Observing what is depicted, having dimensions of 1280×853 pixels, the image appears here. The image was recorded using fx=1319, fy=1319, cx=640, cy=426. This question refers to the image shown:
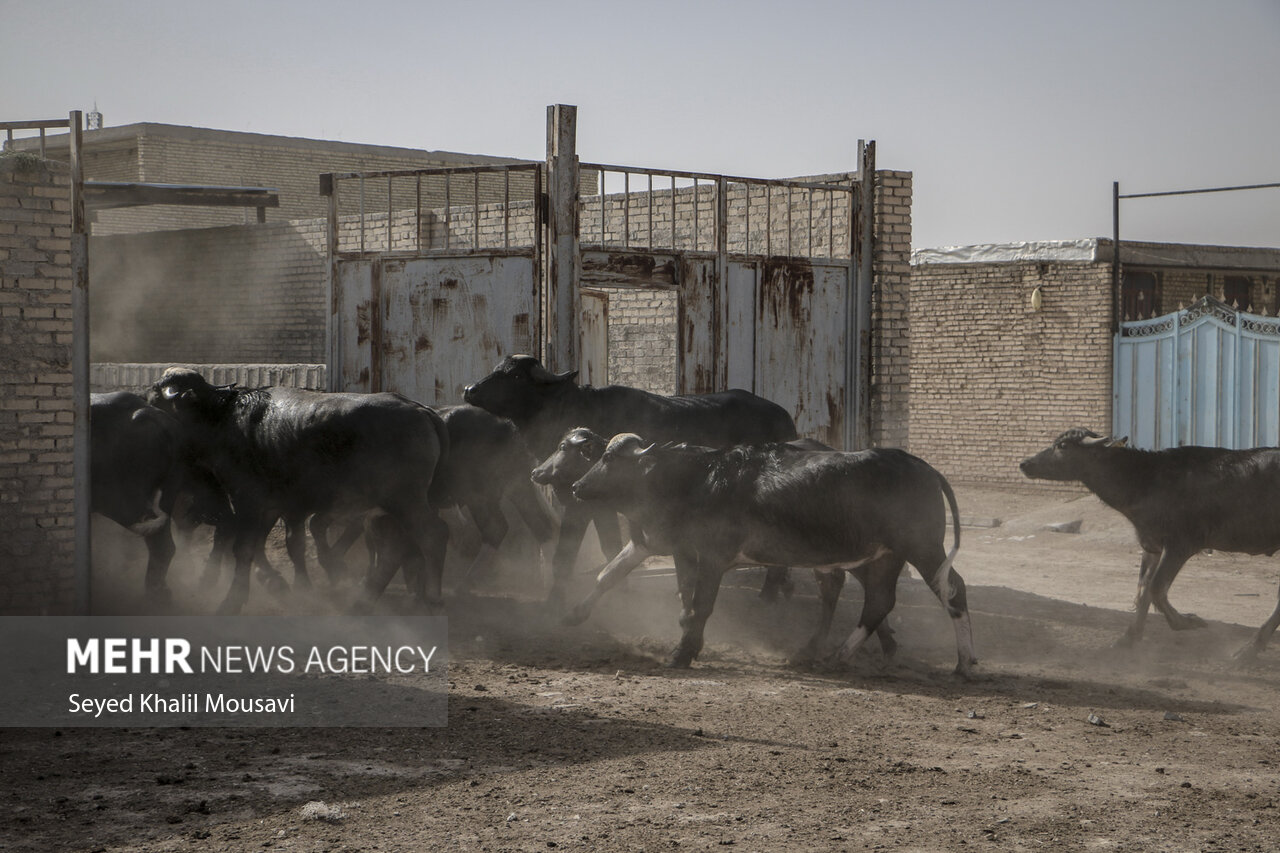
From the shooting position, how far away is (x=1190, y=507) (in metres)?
8.80

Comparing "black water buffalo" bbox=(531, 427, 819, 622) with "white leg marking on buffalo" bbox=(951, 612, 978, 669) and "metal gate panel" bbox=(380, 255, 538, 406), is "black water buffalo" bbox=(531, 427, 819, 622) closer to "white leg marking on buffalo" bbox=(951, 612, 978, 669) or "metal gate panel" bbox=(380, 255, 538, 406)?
"white leg marking on buffalo" bbox=(951, 612, 978, 669)

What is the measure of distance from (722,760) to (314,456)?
4.42m

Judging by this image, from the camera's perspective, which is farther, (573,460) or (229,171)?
(229,171)

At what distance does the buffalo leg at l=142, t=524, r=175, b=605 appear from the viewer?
358 inches

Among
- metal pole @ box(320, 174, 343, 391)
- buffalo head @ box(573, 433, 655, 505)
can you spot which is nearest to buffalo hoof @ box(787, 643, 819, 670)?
buffalo head @ box(573, 433, 655, 505)

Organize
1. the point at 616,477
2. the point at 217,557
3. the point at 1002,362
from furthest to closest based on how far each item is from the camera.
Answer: the point at 1002,362 < the point at 217,557 < the point at 616,477

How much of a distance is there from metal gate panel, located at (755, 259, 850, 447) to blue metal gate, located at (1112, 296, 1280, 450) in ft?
21.4

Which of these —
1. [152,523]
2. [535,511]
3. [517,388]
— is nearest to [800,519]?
[517,388]

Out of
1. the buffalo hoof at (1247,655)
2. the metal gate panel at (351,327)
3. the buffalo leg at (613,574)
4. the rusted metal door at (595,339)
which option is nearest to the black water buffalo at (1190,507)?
the buffalo hoof at (1247,655)

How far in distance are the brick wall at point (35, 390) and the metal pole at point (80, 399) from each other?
4cm

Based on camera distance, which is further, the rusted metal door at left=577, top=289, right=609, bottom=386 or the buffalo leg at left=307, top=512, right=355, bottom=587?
the rusted metal door at left=577, top=289, right=609, bottom=386

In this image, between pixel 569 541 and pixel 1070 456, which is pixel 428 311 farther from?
pixel 1070 456

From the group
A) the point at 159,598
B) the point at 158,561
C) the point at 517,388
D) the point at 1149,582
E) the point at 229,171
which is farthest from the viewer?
the point at 229,171

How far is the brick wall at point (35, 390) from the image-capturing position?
7.98 meters
